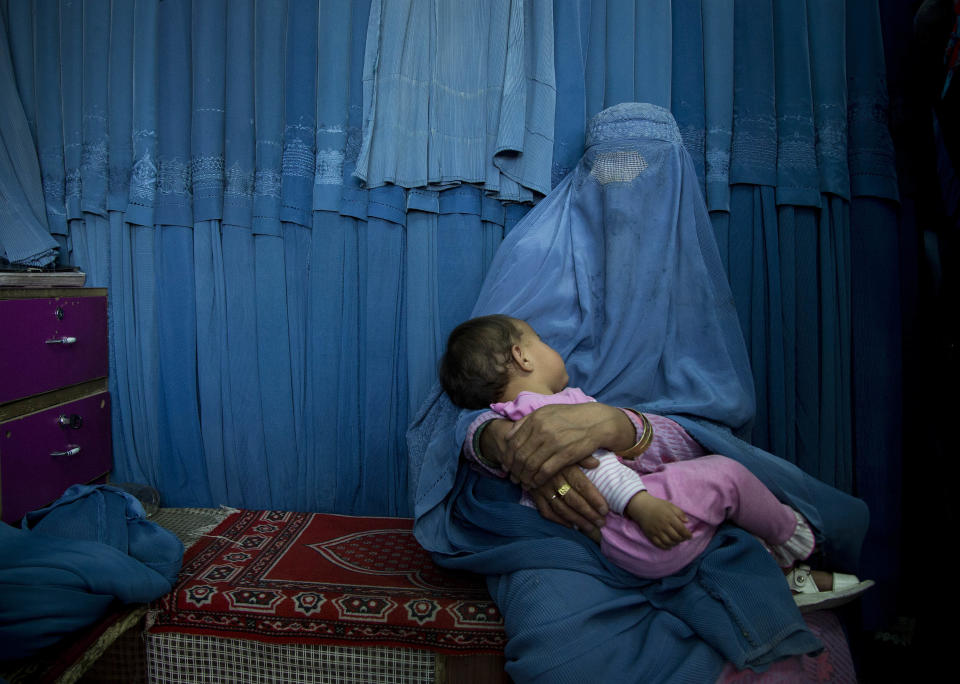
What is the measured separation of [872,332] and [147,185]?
251 centimetres

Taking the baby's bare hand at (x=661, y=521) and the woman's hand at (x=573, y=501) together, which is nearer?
the baby's bare hand at (x=661, y=521)

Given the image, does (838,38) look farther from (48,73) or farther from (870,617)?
(48,73)

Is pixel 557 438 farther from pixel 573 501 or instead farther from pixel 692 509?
pixel 692 509

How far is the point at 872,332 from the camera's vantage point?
197 cm

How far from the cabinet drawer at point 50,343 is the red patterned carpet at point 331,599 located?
29.0 inches

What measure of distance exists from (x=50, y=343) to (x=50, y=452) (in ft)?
1.13

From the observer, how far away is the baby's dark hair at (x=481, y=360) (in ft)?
4.80

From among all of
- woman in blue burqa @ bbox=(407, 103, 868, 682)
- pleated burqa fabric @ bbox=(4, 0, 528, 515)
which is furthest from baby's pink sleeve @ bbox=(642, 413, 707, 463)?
pleated burqa fabric @ bbox=(4, 0, 528, 515)

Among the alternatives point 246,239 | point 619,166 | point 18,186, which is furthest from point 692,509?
point 18,186

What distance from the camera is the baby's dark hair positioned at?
1464mm

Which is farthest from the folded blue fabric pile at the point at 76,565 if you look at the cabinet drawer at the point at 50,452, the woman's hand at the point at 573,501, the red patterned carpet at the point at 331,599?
the woman's hand at the point at 573,501

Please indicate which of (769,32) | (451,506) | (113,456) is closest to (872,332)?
(769,32)

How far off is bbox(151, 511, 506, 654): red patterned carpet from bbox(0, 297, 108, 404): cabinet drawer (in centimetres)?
74

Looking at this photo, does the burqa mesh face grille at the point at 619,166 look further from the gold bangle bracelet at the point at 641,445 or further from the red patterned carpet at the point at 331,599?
the red patterned carpet at the point at 331,599
